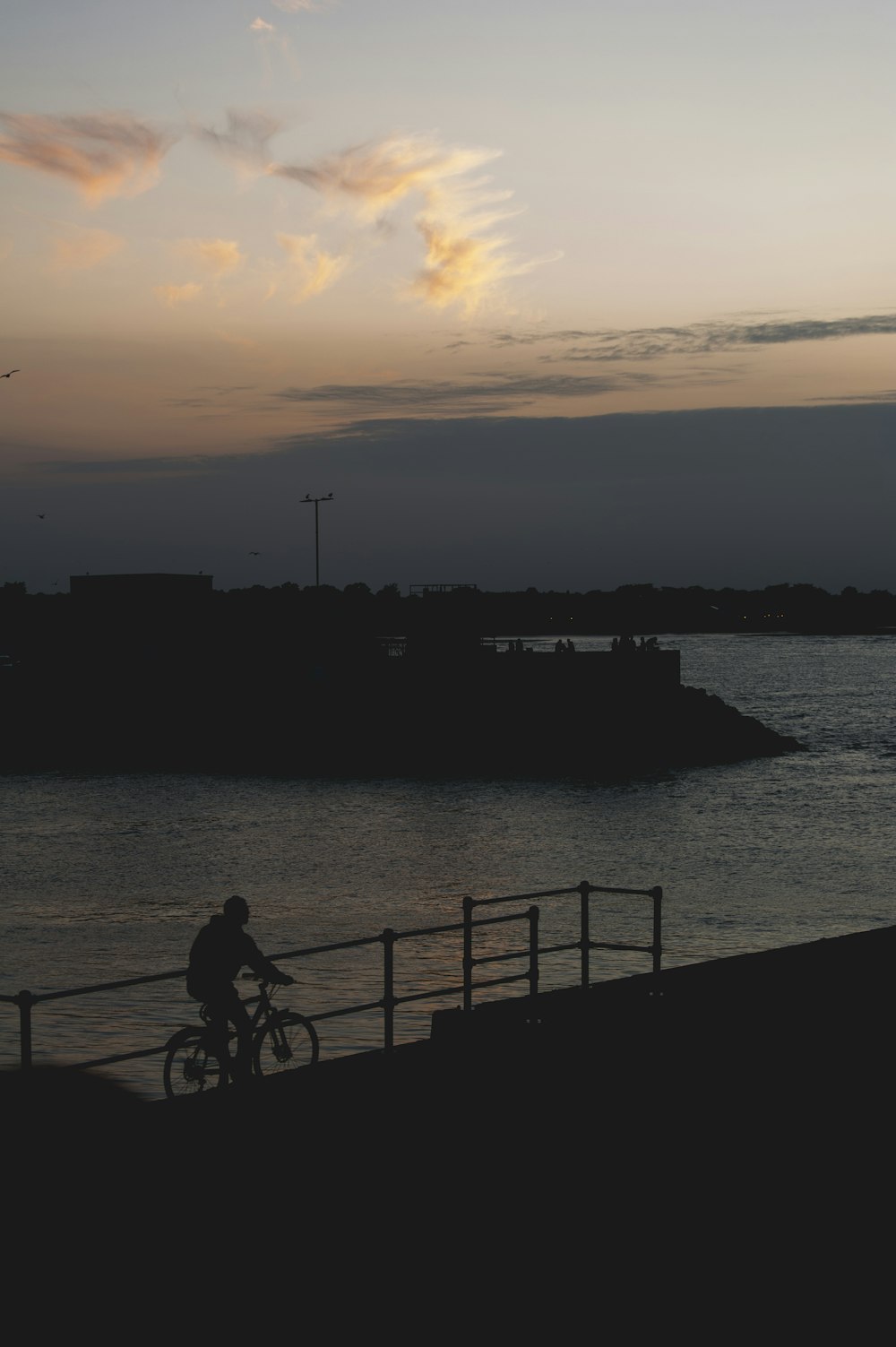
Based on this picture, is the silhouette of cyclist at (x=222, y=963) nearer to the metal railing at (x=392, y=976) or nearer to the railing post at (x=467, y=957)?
the metal railing at (x=392, y=976)

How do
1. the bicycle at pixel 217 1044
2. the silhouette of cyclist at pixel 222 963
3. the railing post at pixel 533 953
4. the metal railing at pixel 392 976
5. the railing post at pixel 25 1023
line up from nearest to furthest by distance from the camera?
1. the railing post at pixel 25 1023
2. the metal railing at pixel 392 976
3. the bicycle at pixel 217 1044
4. the silhouette of cyclist at pixel 222 963
5. the railing post at pixel 533 953

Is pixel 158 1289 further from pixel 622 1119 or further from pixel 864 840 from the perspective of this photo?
pixel 864 840

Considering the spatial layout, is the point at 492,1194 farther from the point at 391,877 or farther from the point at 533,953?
the point at 391,877

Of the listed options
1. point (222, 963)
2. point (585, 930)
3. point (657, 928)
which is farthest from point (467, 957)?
point (222, 963)

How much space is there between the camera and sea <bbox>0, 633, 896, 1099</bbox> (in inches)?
902

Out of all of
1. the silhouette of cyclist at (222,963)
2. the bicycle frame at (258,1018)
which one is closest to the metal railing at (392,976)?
the silhouette of cyclist at (222,963)

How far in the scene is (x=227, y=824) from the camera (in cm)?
5516

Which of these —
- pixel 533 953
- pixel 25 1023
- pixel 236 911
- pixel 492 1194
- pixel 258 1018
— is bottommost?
pixel 492 1194

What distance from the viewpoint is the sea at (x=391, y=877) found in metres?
22.9

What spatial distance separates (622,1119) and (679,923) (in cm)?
2416

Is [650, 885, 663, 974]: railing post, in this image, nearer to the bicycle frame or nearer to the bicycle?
the bicycle

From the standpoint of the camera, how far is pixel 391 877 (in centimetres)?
4297

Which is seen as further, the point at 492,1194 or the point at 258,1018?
the point at 258,1018

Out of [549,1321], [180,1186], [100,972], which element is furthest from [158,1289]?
[100,972]
